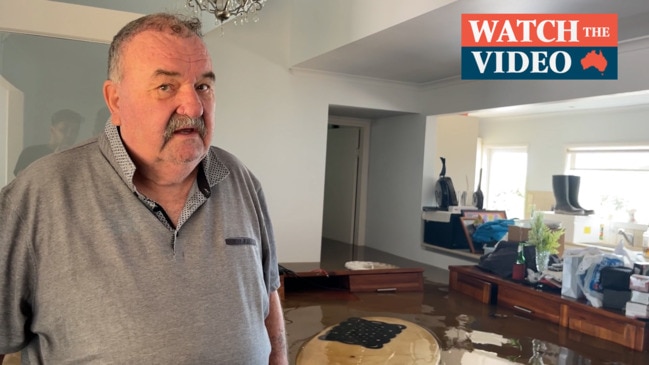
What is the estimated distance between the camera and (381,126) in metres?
7.80

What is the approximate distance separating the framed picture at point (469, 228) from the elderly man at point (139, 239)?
17.3 feet

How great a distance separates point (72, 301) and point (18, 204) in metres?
0.22

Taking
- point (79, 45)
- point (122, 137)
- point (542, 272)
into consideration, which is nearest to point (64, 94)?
point (79, 45)

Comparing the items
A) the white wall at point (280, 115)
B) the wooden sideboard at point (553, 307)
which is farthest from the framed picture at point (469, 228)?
the white wall at point (280, 115)

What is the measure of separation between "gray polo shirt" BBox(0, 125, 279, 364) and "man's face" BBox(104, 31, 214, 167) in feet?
0.22

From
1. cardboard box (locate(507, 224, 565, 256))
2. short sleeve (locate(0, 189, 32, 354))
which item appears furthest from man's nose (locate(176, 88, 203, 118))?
cardboard box (locate(507, 224, 565, 256))

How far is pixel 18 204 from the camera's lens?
1002 millimetres

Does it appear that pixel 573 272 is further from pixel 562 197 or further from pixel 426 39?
pixel 562 197

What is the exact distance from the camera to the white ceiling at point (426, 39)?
3.53 m

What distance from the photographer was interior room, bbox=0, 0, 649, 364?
3.76 m

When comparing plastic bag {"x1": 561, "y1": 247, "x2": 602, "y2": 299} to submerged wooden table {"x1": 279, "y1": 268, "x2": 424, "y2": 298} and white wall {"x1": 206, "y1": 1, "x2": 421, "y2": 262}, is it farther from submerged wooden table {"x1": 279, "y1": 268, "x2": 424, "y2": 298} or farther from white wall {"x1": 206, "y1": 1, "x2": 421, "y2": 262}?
white wall {"x1": 206, "y1": 1, "x2": 421, "y2": 262}

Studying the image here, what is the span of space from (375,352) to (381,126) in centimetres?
517

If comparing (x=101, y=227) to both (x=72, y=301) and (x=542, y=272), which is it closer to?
(x=72, y=301)

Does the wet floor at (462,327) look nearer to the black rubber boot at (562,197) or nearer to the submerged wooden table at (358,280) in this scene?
the submerged wooden table at (358,280)
